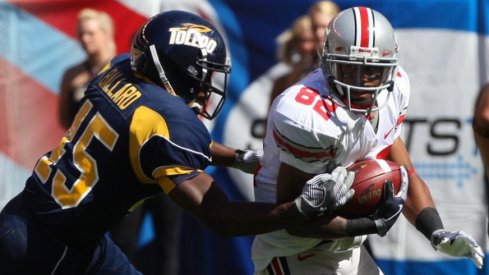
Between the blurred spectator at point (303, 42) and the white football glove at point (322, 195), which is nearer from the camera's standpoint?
the white football glove at point (322, 195)

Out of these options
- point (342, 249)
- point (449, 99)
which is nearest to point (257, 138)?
point (449, 99)

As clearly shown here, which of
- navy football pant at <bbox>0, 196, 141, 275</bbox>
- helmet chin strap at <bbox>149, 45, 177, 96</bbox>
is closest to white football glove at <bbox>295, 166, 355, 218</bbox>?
helmet chin strap at <bbox>149, 45, 177, 96</bbox>

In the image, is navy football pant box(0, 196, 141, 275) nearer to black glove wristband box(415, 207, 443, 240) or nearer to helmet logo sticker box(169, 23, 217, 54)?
helmet logo sticker box(169, 23, 217, 54)

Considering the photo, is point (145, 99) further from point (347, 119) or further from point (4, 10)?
point (4, 10)

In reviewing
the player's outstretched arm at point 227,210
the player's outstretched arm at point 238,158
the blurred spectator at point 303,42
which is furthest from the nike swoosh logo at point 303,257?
the blurred spectator at point 303,42

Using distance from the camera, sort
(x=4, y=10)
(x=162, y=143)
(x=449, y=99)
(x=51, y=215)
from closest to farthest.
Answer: (x=162, y=143) < (x=51, y=215) < (x=449, y=99) < (x=4, y=10)

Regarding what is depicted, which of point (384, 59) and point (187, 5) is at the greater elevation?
point (384, 59)

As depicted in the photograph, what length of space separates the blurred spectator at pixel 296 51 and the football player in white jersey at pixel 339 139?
72.7 inches

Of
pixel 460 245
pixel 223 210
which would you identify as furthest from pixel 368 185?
pixel 223 210

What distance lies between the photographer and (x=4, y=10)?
7.04 meters

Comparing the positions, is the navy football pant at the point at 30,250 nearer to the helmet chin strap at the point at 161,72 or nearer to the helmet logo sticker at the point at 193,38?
the helmet chin strap at the point at 161,72

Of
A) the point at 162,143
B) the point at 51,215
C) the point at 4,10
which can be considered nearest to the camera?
the point at 162,143

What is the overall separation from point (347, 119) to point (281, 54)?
2.61 metres

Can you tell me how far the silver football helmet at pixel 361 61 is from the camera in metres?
4.06
